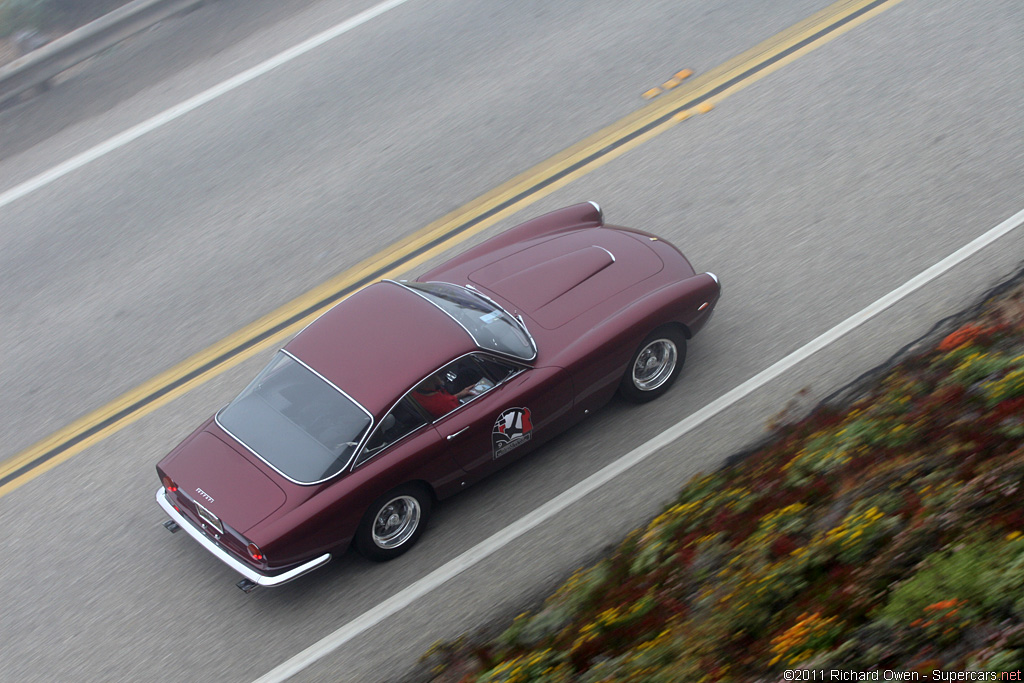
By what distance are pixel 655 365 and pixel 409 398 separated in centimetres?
204

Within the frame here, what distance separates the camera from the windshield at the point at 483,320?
640 centimetres

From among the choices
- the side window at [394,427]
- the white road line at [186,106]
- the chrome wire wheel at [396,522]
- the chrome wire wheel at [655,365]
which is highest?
the white road line at [186,106]

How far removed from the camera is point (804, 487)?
17.5 ft

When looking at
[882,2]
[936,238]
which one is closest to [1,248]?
[936,238]

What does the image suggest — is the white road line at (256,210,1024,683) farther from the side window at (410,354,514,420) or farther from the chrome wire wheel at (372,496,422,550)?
the side window at (410,354,514,420)

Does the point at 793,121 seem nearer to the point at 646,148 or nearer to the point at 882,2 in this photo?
the point at 646,148

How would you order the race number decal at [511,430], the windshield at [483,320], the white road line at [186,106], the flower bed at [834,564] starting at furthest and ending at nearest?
the white road line at [186,106]
the windshield at [483,320]
the race number decal at [511,430]
the flower bed at [834,564]

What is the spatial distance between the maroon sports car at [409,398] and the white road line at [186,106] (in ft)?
16.4

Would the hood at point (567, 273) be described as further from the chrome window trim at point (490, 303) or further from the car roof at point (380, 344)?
the car roof at point (380, 344)

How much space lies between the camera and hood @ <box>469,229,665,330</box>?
6840 millimetres

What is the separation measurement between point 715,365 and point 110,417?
4896mm

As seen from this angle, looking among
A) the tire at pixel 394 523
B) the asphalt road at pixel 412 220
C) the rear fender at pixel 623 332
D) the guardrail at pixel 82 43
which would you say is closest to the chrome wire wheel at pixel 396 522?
the tire at pixel 394 523

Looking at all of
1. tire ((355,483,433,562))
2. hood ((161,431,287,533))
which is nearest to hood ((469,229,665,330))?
tire ((355,483,433,562))

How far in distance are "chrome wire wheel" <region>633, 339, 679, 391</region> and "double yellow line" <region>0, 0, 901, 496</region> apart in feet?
8.10
